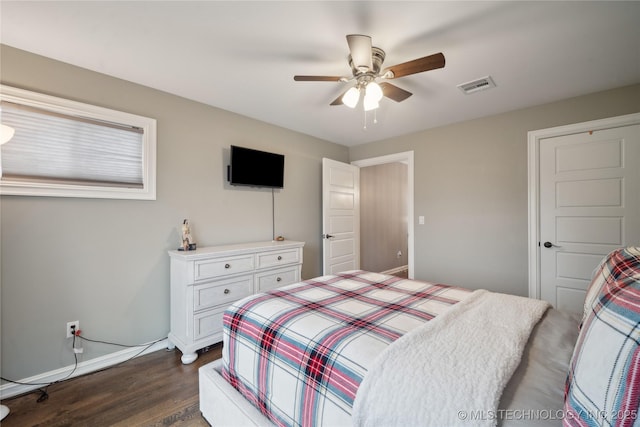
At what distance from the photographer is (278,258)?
9.28ft

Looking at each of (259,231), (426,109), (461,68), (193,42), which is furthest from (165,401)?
(426,109)

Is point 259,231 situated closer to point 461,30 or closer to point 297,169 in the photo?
point 297,169

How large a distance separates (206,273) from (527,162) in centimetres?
344

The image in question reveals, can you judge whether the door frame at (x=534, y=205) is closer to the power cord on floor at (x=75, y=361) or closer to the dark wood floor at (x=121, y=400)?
the dark wood floor at (x=121, y=400)

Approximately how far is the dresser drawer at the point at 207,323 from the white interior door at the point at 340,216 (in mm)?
1697

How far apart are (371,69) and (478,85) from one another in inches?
49.5

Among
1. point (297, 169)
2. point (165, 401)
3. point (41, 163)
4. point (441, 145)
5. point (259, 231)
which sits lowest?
point (165, 401)

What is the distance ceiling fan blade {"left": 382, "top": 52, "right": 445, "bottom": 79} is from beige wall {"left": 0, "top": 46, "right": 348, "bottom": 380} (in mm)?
1965

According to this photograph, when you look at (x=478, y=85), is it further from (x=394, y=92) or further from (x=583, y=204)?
(x=583, y=204)

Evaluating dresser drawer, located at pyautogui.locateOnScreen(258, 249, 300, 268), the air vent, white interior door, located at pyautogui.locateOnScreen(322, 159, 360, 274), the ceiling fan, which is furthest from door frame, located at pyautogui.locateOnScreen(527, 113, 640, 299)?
dresser drawer, located at pyautogui.locateOnScreen(258, 249, 300, 268)

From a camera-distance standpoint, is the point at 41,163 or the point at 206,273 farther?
the point at 206,273

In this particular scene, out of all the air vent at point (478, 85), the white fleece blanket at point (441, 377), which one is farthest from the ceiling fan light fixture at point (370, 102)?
the white fleece blanket at point (441, 377)

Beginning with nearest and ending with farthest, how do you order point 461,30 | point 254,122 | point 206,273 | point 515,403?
point 515,403 → point 461,30 → point 206,273 → point 254,122

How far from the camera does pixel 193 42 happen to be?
5.84ft
